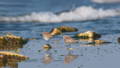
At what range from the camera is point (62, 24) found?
29.3 m

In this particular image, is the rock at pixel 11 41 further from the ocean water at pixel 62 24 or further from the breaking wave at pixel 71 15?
the breaking wave at pixel 71 15

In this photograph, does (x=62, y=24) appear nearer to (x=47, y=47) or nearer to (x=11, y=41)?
(x=11, y=41)

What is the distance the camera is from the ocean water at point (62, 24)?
54.1 ft

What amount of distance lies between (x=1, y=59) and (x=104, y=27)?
11.9 metres

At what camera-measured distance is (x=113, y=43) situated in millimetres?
20844

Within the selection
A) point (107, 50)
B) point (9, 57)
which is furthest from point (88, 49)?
point (9, 57)

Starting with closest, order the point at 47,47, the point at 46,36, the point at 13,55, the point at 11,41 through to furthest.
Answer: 1. the point at 13,55
2. the point at 47,47
3. the point at 11,41
4. the point at 46,36

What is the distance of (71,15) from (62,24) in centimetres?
445

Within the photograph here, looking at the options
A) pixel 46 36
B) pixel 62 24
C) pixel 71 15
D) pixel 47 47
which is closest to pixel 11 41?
pixel 47 47

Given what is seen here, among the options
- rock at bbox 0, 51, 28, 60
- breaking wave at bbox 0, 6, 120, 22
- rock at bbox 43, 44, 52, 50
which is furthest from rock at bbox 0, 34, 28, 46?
breaking wave at bbox 0, 6, 120, 22

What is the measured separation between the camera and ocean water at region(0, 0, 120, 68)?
16500 millimetres

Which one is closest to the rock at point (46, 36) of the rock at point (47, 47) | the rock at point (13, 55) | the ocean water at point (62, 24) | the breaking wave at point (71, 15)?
the ocean water at point (62, 24)

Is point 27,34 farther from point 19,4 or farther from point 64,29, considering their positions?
point 19,4

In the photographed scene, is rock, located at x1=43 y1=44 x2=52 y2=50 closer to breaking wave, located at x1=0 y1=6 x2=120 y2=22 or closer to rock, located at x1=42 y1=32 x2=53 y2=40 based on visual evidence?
rock, located at x1=42 y1=32 x2=53 y2=40
